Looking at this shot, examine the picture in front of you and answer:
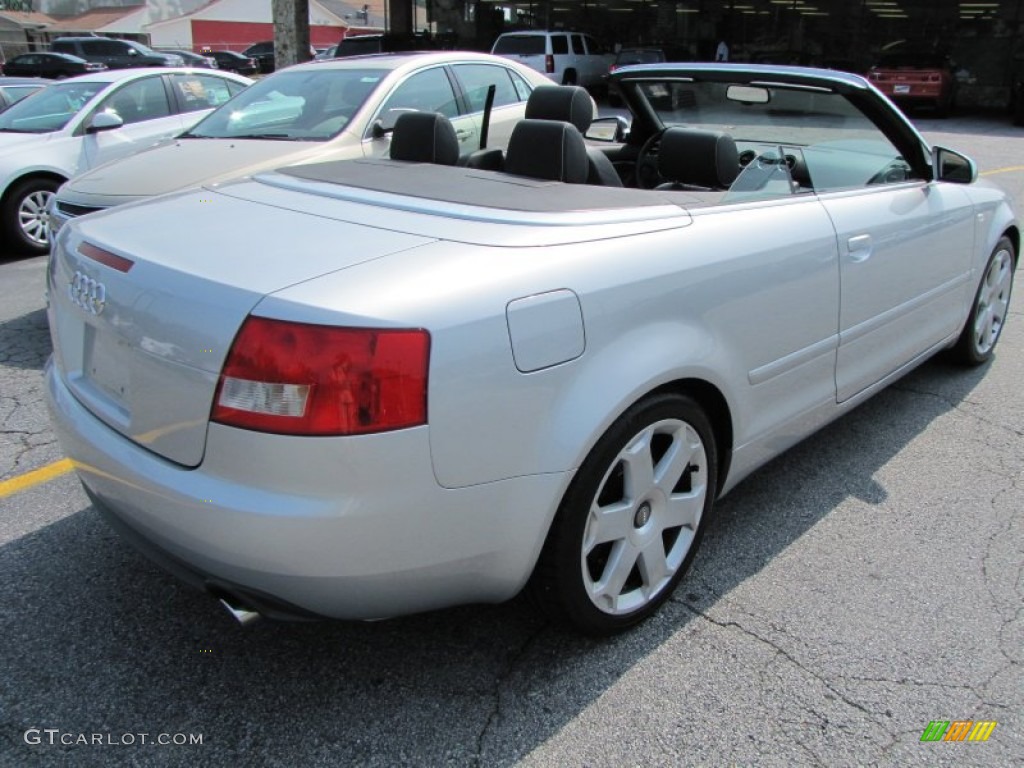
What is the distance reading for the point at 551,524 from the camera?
6.94ft

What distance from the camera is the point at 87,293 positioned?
2.22 metres

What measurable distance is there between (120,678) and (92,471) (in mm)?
565

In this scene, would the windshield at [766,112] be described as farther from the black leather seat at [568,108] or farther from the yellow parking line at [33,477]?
the yellow parking line at [33,477]

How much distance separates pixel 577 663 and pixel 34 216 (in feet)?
23.1

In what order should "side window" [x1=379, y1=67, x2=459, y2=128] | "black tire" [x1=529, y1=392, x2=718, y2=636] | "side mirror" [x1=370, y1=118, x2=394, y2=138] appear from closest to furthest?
"black tire" [x1=529, y1=392, x2=718, y2=636], "side mirror" [x1=370, y1=118, x2=394, y2=138], "side window" [x1=379, y1=67, x2=459, y2=128]

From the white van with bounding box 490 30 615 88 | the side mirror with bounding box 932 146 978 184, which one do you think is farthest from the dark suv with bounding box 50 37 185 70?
the side mirror with bounding box 932 146 978 184

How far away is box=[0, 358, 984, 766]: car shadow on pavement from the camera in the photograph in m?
2.07

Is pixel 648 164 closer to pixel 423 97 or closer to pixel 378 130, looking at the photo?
pixel 378 130

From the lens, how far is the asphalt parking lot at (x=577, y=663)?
2.07m

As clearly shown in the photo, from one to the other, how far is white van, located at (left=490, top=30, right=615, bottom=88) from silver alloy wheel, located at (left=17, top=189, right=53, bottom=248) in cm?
1623

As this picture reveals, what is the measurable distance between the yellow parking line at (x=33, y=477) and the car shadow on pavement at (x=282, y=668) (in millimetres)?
437

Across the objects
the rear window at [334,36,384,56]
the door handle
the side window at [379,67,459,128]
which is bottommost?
the door handle

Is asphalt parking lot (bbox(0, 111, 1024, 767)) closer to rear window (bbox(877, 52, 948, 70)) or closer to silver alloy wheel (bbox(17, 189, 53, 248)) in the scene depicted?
silver alloy wheel (bbox(17, 189, 53, 248))

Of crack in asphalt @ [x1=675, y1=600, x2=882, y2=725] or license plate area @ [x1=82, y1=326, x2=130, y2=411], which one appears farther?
crack in asphalt @ [x1=675, y1=600, x2=882, y2=725]
